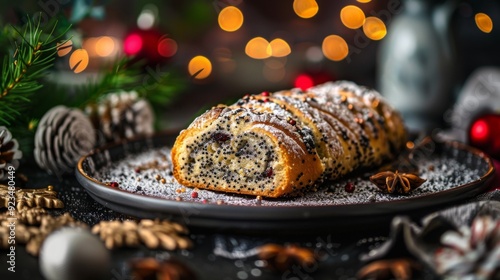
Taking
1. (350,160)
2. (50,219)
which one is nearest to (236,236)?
(50,219)

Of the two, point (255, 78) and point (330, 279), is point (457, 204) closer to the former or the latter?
point (330, 279)

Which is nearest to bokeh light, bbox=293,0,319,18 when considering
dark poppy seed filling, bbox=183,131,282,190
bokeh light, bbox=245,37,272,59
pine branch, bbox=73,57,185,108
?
bokeh light, bbox=245,37,272,59

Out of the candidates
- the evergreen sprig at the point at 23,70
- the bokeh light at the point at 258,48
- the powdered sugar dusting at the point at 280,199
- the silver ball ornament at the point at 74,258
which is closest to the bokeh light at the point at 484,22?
the powdered sugar dusting at the point at 280,199

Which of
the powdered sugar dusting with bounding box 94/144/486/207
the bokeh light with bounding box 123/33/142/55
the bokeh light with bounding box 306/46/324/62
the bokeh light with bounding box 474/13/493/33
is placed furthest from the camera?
the bokeh light with bounding box 306/46/324/62

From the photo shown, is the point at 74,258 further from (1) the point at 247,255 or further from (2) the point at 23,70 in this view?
(2) the point at 23,70

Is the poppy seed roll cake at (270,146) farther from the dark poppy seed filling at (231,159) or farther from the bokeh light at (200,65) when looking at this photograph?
the bokeh light at (200,65)

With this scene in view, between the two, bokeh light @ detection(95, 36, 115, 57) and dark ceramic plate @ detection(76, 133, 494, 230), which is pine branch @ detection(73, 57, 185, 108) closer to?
dark ceramic plate @ detection(76, 133, 494, 230)

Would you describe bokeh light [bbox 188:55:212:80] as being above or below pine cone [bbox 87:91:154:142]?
below
